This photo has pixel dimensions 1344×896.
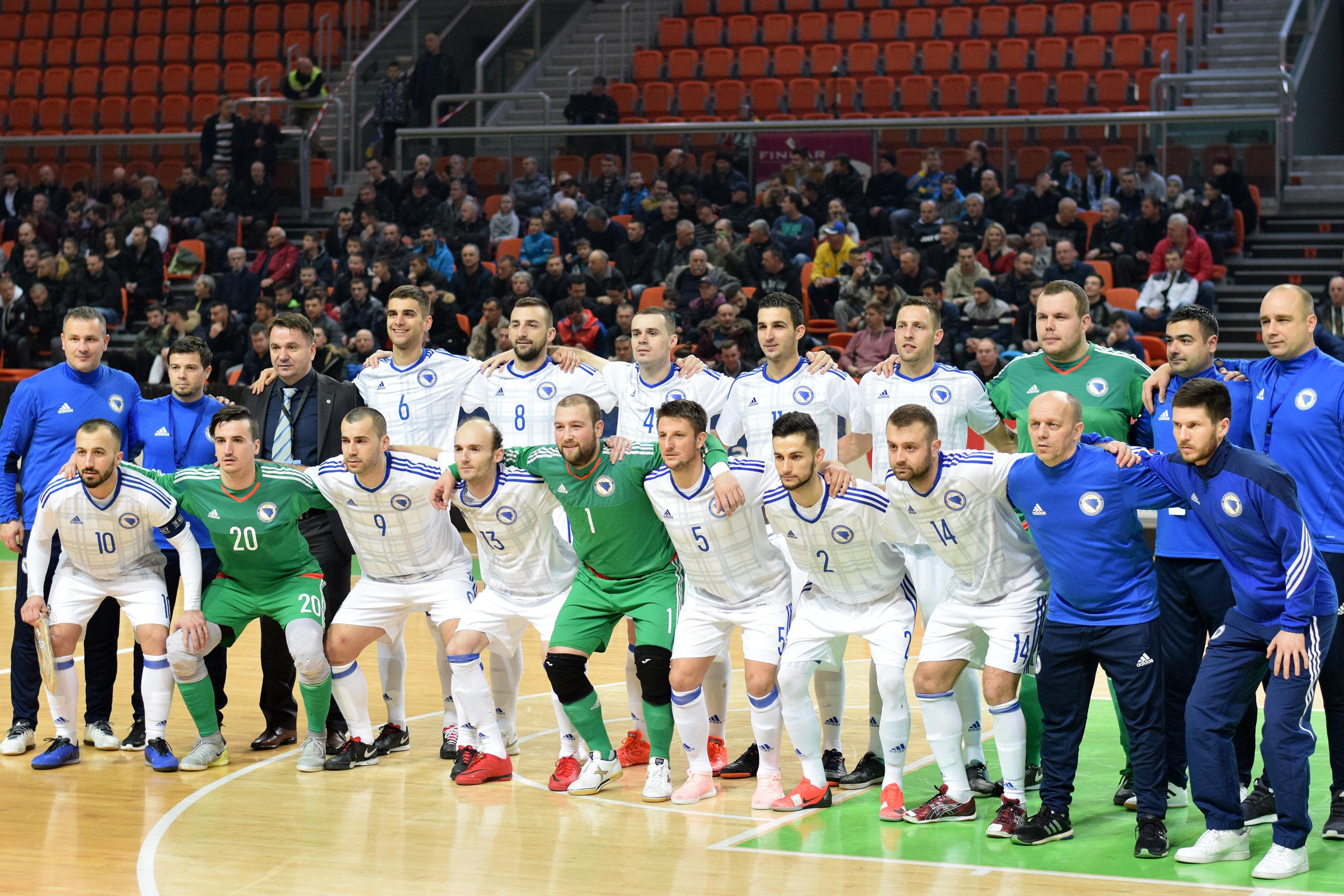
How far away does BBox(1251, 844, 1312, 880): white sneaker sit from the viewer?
598 centimetres

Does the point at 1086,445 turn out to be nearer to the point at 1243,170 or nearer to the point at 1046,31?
the point at 1243,170

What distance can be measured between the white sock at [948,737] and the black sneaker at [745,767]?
3.65ft

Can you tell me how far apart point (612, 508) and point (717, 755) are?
1463 mm

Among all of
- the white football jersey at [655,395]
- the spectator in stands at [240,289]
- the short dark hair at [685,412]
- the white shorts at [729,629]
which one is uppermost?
the spectator in stands at [240,289]

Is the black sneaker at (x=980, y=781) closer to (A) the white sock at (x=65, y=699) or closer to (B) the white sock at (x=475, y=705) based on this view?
(B) the white sock at (x=475, y=705)

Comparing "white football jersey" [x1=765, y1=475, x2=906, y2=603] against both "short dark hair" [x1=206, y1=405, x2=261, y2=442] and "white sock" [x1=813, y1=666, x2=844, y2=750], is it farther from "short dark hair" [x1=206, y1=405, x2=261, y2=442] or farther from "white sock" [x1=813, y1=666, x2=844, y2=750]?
"short dark hair" [x1=206, y1=405, x2=261, y2=442]

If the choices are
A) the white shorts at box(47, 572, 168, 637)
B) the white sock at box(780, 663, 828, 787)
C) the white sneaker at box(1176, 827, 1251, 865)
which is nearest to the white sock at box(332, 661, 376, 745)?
the white shorts at box(47, 572, 168, 637)

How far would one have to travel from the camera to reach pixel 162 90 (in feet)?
80.8

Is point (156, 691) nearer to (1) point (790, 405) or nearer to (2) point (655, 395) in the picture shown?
(2) point (655, 395)

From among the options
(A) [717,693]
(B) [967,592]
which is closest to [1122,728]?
(B) [967,592]

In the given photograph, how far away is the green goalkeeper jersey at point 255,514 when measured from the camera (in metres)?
7.87

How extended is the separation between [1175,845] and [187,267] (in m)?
16.5

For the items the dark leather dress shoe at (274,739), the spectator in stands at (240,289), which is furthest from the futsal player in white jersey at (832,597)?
the spectator in stands at (240,289)

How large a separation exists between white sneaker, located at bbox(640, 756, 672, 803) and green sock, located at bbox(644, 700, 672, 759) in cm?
3
